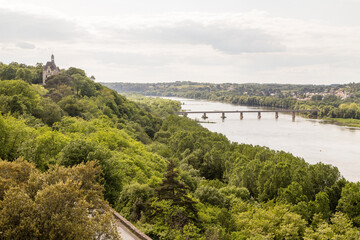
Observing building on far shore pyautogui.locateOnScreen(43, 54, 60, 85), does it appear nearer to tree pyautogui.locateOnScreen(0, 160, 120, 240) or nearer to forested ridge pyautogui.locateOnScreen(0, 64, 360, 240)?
forested ridge pyautogui.locateOnScreen(0, 64, 360, 240)

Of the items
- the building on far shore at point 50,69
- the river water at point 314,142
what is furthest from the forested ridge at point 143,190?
the building on far shore at point 50,69

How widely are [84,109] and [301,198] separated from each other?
40124 mm

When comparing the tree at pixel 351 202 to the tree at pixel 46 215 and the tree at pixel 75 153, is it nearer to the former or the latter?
the tree at pixel 75 153

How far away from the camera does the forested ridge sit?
30.2 feet

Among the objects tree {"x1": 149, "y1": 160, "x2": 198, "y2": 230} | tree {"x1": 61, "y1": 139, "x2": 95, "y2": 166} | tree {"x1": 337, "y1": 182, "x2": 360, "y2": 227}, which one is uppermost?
tree {"x1": 61, "y1": 139, "x2": 95, "y2": 166}

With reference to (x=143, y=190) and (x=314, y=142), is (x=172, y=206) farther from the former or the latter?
(x=314, y=142)

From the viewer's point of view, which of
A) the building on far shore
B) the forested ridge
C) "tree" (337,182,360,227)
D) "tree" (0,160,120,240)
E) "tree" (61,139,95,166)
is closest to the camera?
"tree" (0,160,120,240)

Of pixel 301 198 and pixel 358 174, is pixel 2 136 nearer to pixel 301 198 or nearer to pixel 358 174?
pixel 301 198

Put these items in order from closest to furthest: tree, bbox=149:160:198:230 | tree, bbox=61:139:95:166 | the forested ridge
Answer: the forested ridge, tree, bbox=149:160:198:230, tree, bbox=61:139:95:166

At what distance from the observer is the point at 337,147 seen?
211 ft

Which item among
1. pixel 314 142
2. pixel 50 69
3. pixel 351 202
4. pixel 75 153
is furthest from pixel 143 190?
pixel 50 69

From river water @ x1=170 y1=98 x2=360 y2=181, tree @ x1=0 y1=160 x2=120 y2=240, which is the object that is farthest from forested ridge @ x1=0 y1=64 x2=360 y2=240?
river water @ x1=170 y1=98 x2=360 y2=181

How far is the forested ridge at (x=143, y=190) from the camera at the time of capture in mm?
9219

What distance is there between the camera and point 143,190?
1816 centimetres
